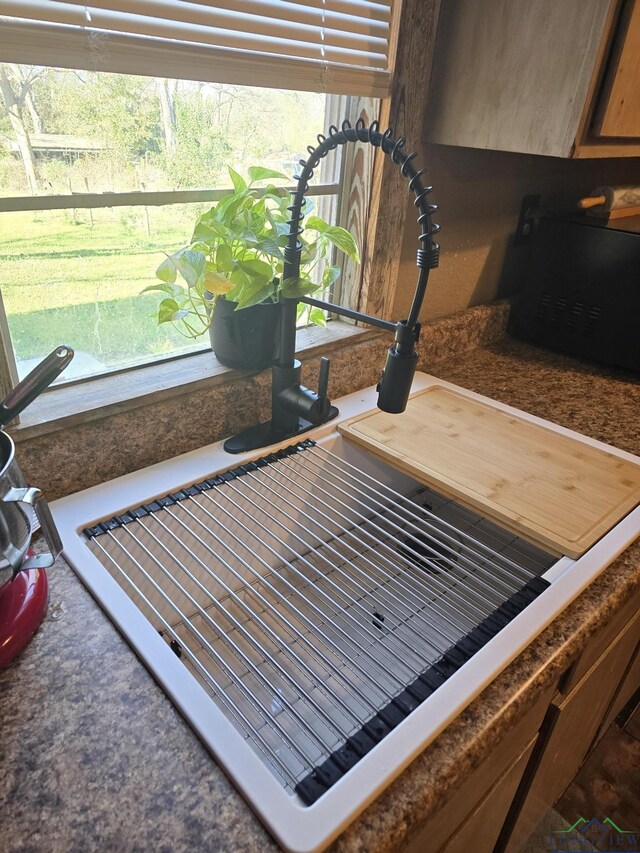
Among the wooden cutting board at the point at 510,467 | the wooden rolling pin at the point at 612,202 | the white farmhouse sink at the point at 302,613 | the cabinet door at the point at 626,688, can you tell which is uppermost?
the wooden rolling pin at the point at 612,202

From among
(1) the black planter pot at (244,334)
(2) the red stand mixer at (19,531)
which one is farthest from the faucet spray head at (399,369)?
(2) the red stand mixer at (19,531)

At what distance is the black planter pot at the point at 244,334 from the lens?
1027mm

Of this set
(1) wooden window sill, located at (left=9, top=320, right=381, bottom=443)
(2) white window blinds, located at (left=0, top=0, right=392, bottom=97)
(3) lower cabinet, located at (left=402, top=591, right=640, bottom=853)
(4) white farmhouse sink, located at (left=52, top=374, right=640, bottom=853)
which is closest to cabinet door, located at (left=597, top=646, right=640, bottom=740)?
(3) lower cabinet, located at (left=402, top=591, right=640, bottom=853)

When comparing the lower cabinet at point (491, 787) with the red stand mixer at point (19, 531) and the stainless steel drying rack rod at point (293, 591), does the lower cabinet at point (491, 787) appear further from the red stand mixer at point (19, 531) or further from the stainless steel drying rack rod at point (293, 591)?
the red stand mixer at point (19, 531)

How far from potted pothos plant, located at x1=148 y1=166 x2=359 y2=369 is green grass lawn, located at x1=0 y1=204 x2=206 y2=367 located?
0.18ft

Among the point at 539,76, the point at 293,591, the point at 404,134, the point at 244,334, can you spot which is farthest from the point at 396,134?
the point at 293,591

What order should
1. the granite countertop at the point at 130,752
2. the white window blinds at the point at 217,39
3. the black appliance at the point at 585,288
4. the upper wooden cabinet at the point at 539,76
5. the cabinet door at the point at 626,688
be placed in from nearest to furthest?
the granite countertop at the point at 130,752 < the white window blinds at the point at 217,39 < the upper wooden cabinet at the point at 539,76 < the cabinet door at the point at 626,688 < the black appliance at the point at 585,288

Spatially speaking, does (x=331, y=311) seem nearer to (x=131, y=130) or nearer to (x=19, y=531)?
(x=131, y=130)

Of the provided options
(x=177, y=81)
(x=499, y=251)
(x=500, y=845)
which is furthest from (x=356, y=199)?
(x=500, y=845)

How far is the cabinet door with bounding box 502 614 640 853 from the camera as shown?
936mm

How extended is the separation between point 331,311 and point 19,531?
0.58 metres

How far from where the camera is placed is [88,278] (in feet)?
3.19
